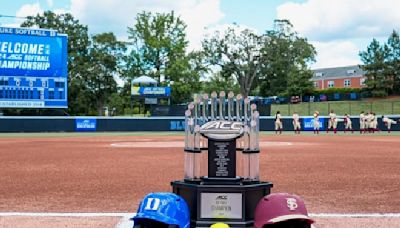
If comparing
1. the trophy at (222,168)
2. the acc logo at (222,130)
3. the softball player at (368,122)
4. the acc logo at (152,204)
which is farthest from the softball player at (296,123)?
the acc logo at (152,204)

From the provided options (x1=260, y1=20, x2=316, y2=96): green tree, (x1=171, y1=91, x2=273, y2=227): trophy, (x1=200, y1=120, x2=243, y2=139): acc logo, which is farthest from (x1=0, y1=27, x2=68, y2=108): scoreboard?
(x1=260, y1=20, x2=316, y2=96): green tree

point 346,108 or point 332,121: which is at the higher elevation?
point 346,108

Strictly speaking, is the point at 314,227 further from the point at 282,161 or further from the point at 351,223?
the point at 282,161

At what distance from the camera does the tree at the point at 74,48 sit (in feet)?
220

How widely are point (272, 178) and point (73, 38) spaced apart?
213 feet

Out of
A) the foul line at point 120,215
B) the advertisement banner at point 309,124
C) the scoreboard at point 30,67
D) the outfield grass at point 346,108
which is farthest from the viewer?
the outfield grass at point 346,108

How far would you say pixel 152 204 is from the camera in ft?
12.7

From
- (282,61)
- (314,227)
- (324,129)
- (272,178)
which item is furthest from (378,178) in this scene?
(282,61)

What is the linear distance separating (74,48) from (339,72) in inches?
2593

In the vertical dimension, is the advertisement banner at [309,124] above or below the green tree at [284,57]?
below

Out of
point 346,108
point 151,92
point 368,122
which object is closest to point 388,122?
point 368,122

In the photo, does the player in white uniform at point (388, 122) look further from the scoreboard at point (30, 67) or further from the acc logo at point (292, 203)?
the acc logo at point (292, 203)

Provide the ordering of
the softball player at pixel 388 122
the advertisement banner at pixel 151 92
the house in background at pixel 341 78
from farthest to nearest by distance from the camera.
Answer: the house in background at pixel 341 78 → the advertisement banner at pixel 151 92 → the softball player at pixel 388 122

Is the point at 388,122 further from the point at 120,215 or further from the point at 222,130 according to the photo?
the point at 222,130
